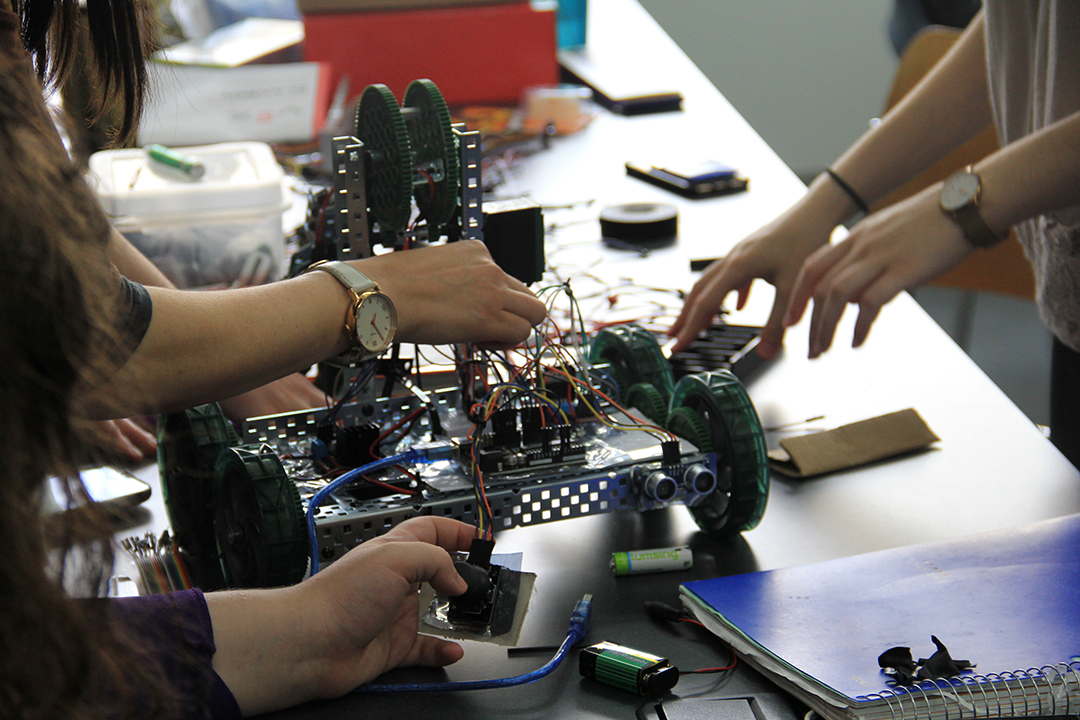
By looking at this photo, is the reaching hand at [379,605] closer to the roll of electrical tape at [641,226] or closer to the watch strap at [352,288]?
the watch strap at [352,288]

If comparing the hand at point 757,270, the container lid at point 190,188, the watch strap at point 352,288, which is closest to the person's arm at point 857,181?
the hand at point 757,270

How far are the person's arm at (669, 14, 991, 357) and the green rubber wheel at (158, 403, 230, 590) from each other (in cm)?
64

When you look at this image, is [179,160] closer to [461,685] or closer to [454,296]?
[454,296]

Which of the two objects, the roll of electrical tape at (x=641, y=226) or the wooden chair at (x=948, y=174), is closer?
the roll of electrical tape at (x=641, y=226)

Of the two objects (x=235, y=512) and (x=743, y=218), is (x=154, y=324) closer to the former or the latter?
(x=235, y=512)

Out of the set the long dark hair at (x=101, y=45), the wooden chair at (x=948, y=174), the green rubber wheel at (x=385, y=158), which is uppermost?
the long dark hair at (x=101, y=45)

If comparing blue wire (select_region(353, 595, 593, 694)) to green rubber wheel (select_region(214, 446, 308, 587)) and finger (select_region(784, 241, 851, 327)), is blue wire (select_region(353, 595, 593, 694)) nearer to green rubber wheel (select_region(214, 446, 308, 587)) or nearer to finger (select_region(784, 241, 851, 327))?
green rubber wheel (select_region(214, 446, 308, 587))

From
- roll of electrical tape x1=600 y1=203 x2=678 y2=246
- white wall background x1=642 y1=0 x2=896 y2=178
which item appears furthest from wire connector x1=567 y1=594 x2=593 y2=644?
white wall background x1=642 y1=0 x2=896 y2=178

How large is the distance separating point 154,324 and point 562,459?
0.39 meters

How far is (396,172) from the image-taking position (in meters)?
0.96

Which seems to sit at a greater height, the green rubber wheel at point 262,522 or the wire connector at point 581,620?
the green rubber wheel at point 262,522

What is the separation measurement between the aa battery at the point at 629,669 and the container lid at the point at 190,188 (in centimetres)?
101

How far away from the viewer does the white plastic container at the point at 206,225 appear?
5.06ft

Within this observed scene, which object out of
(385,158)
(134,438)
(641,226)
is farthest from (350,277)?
(641,226)
